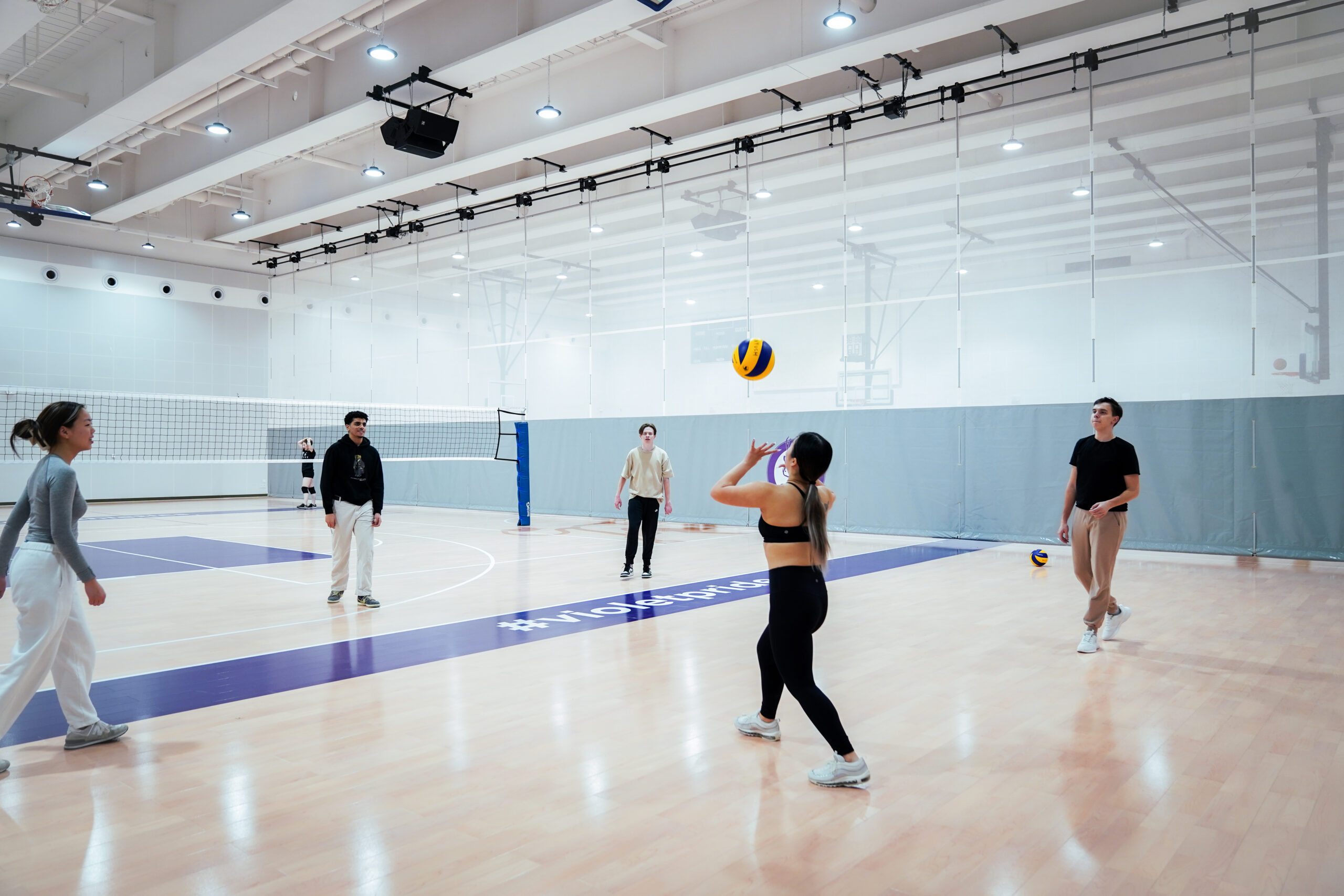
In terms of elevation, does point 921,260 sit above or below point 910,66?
below

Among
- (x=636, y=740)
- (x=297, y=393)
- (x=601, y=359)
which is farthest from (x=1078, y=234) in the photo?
(x=297, y=393)

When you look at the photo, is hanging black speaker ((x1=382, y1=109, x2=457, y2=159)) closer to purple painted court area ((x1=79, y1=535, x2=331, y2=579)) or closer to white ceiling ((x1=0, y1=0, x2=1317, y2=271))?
white ceiling ((x1=0, y1=0, x2=1317, y2=271))

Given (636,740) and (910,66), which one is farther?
(910,66)

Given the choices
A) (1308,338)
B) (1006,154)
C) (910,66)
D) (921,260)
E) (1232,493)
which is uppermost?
(910,66)

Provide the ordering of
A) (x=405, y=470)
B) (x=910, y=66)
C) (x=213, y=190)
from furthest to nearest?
1. (x=405, y=470)
2. (x=213, y=190)
3. (x=910, y=66)

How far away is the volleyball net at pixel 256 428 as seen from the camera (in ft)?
58.6

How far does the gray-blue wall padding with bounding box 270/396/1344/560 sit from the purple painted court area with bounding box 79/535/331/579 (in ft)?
20.9

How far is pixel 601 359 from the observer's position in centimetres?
1605

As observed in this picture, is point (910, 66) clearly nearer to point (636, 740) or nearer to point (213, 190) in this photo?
point (636, 740)

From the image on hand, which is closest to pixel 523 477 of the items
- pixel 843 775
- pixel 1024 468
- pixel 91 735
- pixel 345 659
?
pixel 1024 468

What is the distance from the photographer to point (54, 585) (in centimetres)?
357

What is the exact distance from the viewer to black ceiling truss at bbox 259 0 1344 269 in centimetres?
986

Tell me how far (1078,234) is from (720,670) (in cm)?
884

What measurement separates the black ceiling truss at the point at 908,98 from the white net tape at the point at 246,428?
181 inches
